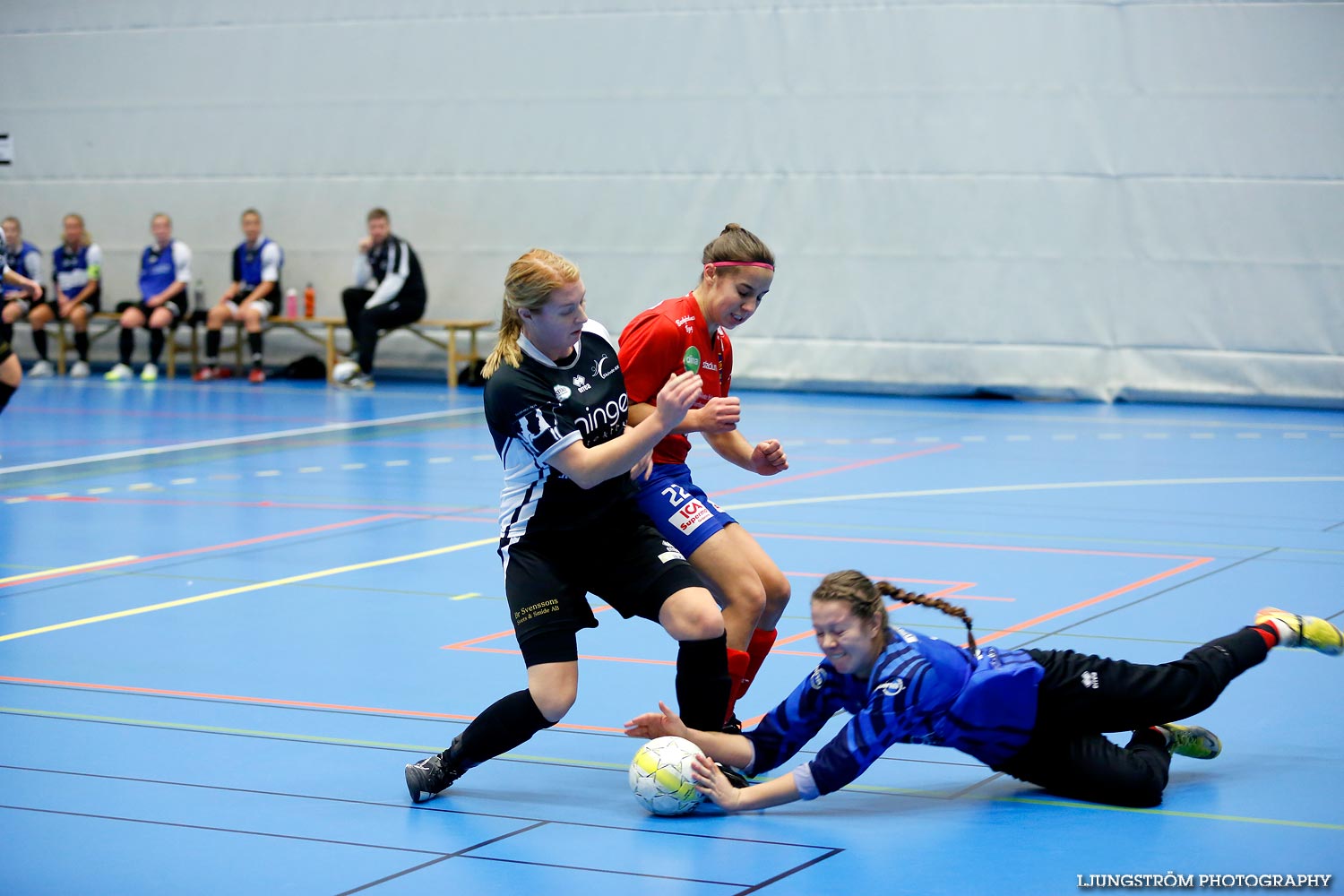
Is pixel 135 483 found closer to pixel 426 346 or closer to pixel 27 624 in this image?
pixel 27 624

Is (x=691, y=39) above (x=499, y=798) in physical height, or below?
above

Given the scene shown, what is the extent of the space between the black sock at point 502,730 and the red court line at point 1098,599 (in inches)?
101

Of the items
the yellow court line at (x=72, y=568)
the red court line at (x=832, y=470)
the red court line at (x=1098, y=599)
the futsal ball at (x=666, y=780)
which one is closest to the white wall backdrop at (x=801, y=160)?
the red court line at (x=832, y=470)

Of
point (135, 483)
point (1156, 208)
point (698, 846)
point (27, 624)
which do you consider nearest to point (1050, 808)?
point (698, 846)

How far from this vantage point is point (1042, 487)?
38.1 ft

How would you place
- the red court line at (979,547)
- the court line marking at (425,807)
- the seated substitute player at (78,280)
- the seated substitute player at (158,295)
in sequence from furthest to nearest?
the seated substitute player at (78,280), the seated substitute player at (158,295), the red court line at (979,547), the court line marking at (425,807)

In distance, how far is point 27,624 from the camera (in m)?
7.21

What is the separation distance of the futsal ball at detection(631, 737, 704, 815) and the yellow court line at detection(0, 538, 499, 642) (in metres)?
3.54

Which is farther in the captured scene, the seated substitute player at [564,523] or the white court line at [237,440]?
the white court line at [237,440]

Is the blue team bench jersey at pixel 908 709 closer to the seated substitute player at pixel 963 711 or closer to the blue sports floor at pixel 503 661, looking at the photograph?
the seated substitute player at pixel 963 711

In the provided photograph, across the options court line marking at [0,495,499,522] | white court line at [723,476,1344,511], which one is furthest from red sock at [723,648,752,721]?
white court line at [723,476,1344,511]

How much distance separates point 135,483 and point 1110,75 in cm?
1116

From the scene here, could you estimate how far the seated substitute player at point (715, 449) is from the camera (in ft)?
17.5

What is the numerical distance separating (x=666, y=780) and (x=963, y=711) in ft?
2.84
